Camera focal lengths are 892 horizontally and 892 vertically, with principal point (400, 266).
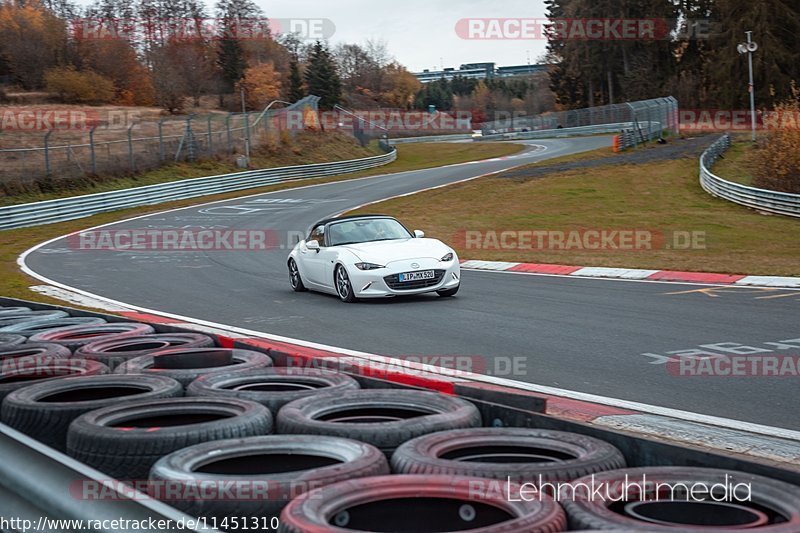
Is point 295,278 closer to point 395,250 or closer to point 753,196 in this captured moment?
point 395,250

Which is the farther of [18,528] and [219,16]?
[219,16]

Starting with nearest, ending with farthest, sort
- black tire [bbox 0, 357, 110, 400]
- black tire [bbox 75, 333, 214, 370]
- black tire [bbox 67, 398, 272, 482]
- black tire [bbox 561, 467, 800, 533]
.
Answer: black tire [bbox 561, 467, 800, 533] → black tire [bbox 67, 398, 272, 482] → black tire [bbox 0, 357, 110, 400] → black tire [bbox 75, 333, 214, 370]

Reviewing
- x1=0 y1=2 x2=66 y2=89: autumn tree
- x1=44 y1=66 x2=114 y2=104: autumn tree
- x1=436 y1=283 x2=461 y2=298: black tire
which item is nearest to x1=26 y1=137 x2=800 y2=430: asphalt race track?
x1=436 y1=283 x2=461 y2=298: black tire

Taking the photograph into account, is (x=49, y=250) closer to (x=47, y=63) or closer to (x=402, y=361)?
(x=402, y=361)

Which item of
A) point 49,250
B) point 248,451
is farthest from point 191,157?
point 248,451

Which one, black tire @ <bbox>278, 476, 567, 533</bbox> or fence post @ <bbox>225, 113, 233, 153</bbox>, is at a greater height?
fence post @ <bbox>225, 113, 233, 153</bbox>

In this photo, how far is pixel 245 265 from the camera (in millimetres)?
21438

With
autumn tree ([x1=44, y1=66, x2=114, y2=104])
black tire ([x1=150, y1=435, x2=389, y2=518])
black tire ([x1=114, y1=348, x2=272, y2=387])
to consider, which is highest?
autumn tree ([x1=44, y1=66, x2=114, y2=104])

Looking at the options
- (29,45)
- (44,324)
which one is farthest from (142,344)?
(29,45)

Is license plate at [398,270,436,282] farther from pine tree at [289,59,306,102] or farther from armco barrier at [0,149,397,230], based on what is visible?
pine tree at [289,59,306,102]

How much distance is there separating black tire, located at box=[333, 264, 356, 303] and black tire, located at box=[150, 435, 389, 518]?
32.9 ft

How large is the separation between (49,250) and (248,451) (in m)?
24.5

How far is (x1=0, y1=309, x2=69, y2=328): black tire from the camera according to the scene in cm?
862

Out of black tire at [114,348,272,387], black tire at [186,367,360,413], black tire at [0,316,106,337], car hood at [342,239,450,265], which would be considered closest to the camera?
black tire at [186,367,360,413]
